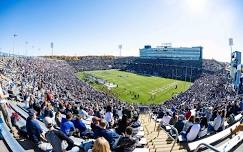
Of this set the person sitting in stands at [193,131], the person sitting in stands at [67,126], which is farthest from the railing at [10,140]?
the person sitting in stands at [193,131]

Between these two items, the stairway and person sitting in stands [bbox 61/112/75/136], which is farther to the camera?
the stairway

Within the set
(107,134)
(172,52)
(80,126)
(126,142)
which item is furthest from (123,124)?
(172,52)

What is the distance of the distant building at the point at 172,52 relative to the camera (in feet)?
389

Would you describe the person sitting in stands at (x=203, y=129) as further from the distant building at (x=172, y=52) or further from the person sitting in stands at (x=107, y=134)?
the distant building at (x=172, y=52)

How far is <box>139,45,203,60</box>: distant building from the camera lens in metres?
119

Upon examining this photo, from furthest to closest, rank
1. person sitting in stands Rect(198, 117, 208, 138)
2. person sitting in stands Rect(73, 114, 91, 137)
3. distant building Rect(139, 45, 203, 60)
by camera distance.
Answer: distant building Rect(139, 45, 203, 60)
person sitting in stands Rect(198, 117, 208, 138)
person sitting in stands Rect(73, 114, 91, 137)

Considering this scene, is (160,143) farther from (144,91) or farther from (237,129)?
(144,91)

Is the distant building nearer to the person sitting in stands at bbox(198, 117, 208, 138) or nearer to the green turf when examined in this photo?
the green turf

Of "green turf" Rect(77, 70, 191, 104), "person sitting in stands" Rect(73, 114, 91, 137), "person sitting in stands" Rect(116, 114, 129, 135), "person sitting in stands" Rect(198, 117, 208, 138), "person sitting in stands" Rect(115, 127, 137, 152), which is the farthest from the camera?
"green turf" Rect(77, 70, 191, 104)

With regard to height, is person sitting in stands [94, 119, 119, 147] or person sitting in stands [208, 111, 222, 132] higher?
person sitting in stands [94, 119, 119, 147]

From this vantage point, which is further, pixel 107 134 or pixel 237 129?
pixel 237 129

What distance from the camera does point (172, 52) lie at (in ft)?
443

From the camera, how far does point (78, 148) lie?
9.49 meters

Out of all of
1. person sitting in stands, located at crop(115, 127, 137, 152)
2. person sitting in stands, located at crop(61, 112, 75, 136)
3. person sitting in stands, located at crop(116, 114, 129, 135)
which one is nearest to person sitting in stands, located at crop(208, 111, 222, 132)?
person sitting in stands, located at crop(116, 114, 129, 135)
